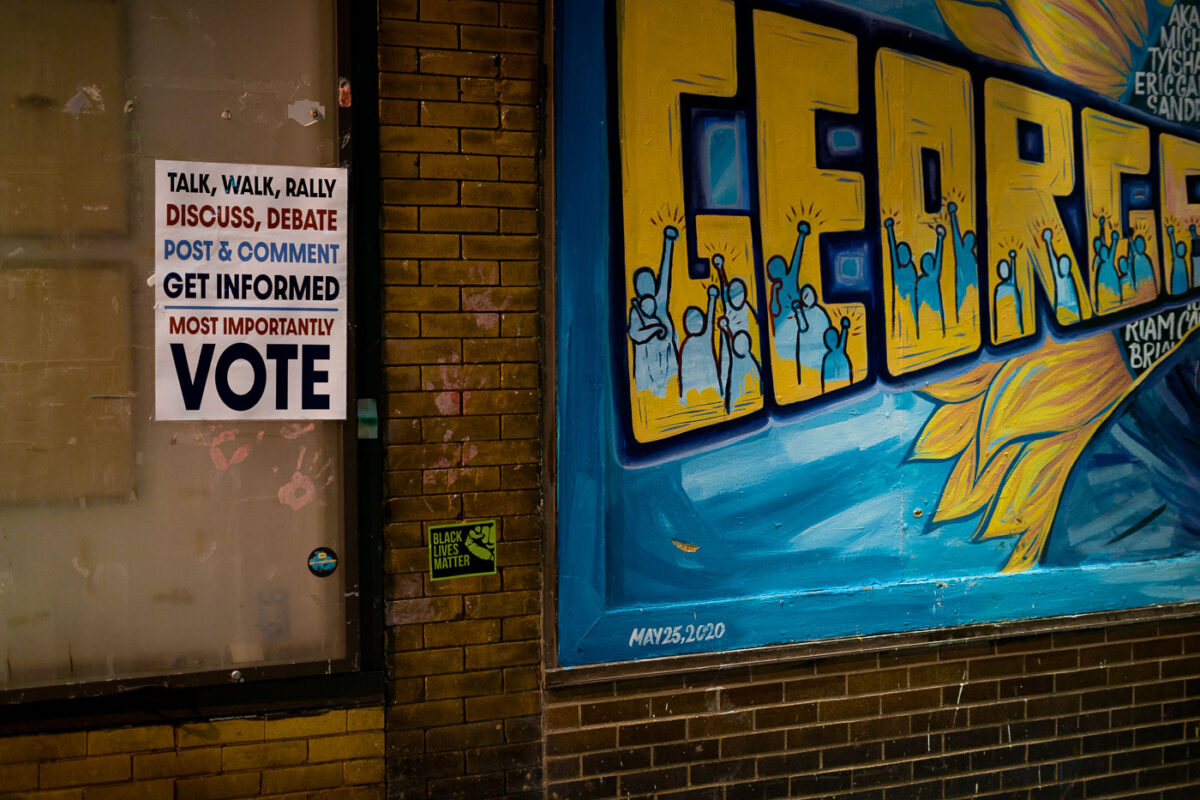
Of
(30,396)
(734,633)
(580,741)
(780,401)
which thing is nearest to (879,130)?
(780,401)

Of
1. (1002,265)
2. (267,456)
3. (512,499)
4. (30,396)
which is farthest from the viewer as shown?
(1002,265)

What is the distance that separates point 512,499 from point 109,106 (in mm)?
1947

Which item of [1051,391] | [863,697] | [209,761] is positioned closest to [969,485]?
[1051,391]

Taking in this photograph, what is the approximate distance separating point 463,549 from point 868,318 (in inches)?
78.3

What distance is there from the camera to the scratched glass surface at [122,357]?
3135 mm

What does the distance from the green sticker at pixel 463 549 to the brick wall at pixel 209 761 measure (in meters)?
0.57

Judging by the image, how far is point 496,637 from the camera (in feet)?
11.8

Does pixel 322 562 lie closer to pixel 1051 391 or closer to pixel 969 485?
pixel 969 485

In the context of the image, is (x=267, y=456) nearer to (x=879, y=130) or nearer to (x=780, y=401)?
(x=780, y=401)

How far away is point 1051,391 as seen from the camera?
174 inches

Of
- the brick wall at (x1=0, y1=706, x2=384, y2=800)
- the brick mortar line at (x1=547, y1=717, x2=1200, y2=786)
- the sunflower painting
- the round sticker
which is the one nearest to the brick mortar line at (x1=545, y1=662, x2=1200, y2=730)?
the brick mortar line at (x1=547, y1=717, x2=1200, y2=786)

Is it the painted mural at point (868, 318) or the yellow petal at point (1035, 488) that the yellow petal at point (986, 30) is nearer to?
the painted mural at point (868, 318)

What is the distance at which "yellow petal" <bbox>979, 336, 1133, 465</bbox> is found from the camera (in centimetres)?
432

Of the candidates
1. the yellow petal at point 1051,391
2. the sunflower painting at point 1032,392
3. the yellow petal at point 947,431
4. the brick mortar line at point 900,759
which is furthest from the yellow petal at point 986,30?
the brick mortar line at point 900,759
